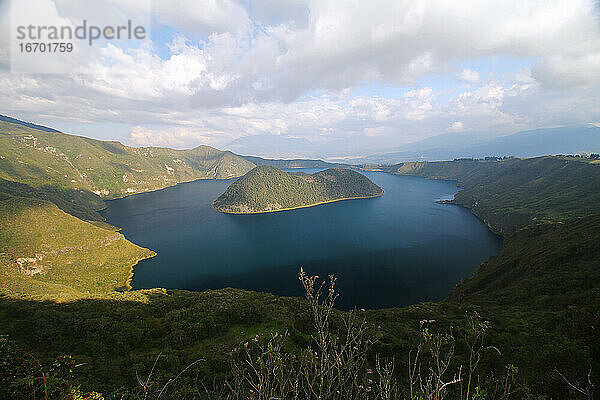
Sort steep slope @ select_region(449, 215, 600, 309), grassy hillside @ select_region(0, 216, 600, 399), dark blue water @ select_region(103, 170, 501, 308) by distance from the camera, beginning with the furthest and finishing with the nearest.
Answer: dark blue water @ select_region(103, 170, 501, 308) → steep slope @ select_region(449, 215, 600, 309) → grassy hillside @ select_region(0, 216, 600, 399)

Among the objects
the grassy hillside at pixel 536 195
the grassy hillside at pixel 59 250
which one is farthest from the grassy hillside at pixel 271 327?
the grassy hillside at pixel 536 195

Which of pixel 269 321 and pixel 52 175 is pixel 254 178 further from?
pixel 269 321

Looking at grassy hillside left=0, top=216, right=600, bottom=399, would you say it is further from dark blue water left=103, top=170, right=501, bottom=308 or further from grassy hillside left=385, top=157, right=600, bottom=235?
grassy hillside left=385, top=157, right=600, bottom=235

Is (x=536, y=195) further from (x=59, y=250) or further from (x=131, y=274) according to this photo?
(x=59, y=250)

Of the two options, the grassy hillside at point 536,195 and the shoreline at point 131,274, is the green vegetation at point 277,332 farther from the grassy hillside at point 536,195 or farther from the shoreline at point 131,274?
the grassy hillside at point 536,195

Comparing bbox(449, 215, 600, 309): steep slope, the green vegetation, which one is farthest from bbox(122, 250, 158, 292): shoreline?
bbox(449, 215, 600, 309): steep slope

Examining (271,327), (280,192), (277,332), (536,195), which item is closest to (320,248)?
(271,327)
